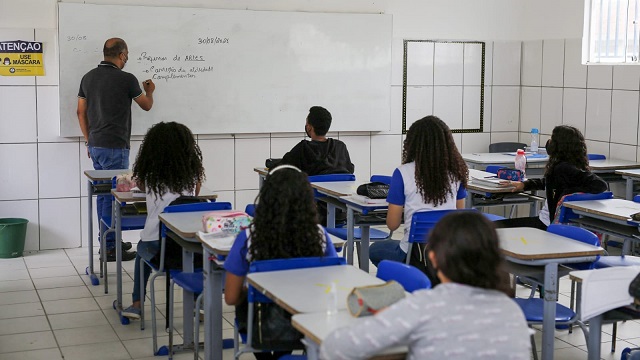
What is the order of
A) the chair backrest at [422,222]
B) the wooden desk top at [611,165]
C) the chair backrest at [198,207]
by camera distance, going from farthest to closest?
the wooden desk top at [611,165]
the chair backrest at [198,207]
the chair backrest at [422,222]

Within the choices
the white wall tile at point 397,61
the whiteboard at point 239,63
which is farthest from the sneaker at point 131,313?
the white wall tile at point 397,61

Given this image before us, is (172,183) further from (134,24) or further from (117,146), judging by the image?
(134,24)

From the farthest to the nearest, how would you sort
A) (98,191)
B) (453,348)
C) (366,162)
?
(366,162) < (98,191) < (453,348)

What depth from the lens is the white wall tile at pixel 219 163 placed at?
7453 mm

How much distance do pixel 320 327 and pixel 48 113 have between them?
16.6ft

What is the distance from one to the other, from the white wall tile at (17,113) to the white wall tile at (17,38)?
0.04 metres

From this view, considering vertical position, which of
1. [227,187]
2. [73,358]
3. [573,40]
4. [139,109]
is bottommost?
[73,358]

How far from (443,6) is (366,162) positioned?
5.70ft

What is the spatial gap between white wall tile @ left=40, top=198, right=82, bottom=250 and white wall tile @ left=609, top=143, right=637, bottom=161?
15.5ft

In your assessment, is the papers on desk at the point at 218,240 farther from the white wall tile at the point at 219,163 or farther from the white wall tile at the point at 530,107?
the white wall tile at the point at 530,107

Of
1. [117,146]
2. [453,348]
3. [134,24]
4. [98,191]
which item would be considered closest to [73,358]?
[98,191]

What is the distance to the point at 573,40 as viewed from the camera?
7.83 metres

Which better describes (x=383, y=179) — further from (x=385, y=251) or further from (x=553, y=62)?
(x=553, y=62)

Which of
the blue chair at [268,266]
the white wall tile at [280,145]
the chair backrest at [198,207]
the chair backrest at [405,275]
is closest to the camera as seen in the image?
the chair backrest at [405,275]
